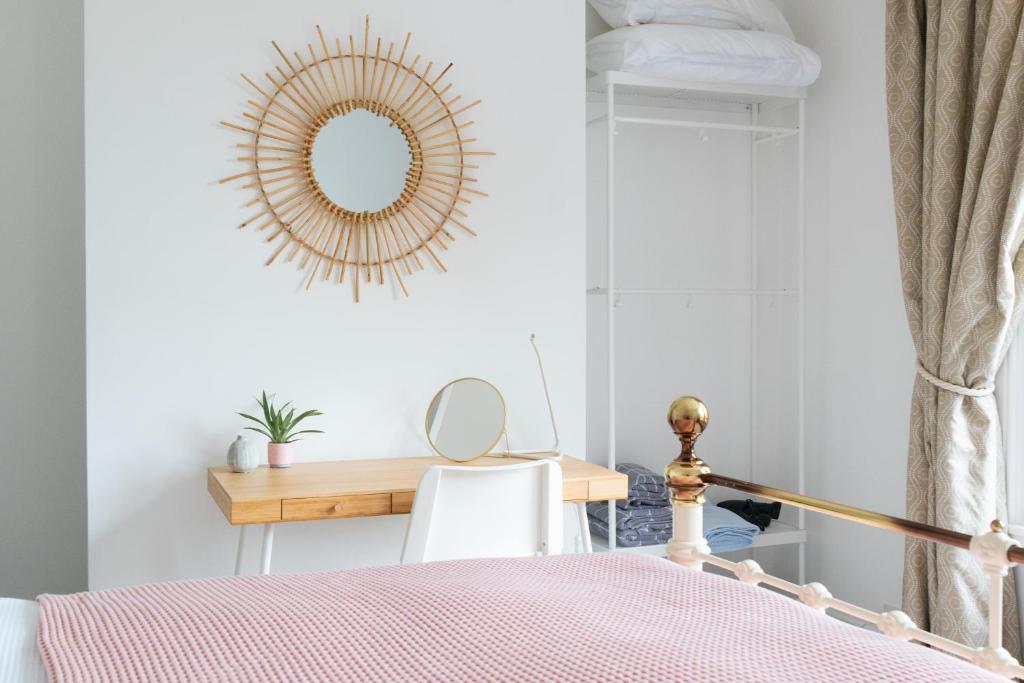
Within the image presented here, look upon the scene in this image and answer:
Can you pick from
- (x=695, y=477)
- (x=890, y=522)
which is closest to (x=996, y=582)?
(x=890, y=522)

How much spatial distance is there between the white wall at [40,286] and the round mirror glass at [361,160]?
0.85 meters

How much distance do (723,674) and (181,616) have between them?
707 mm

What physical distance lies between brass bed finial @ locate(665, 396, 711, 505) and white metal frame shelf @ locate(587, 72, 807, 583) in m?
1.37

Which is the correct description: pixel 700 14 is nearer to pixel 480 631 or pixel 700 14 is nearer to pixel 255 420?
pixel 255 420

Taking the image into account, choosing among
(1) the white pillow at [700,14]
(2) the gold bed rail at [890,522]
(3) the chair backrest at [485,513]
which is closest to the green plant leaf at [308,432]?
(3) the chair backrest at [485,513]

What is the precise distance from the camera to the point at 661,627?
127 centimetres

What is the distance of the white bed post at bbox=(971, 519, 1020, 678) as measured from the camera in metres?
1.37

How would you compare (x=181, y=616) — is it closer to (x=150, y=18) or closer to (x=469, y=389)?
(x=469, y=389)

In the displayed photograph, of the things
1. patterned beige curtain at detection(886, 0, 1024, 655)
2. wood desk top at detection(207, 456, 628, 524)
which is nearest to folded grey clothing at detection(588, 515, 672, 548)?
wood desk top at detection(207, 456, 628, 524)

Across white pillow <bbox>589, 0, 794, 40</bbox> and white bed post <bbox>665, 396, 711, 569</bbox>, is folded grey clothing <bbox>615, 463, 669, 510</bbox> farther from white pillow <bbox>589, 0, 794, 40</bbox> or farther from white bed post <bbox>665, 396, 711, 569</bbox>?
white pillow <bbox>589, 0, 794, 40</bbox>

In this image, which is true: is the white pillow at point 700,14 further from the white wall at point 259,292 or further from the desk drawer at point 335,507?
the desk drawer at point 335,507

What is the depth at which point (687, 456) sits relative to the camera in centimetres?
198

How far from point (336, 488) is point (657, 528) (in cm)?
132

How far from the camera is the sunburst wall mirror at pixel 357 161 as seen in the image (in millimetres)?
2941
